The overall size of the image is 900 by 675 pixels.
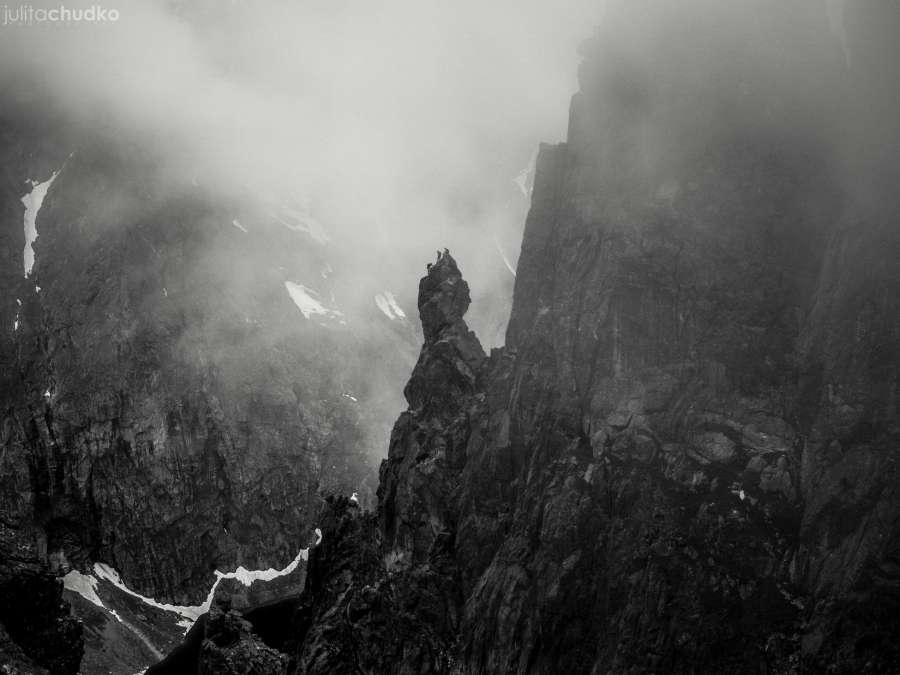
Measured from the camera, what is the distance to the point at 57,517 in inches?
6407

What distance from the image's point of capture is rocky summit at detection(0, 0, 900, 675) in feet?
159

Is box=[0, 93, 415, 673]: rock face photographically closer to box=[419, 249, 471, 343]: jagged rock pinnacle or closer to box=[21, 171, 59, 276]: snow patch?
box=[21, 171, 59, 276]: snow patch

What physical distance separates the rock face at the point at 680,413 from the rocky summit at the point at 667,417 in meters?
0.18

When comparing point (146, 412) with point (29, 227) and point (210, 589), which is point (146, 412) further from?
point (29, 227)

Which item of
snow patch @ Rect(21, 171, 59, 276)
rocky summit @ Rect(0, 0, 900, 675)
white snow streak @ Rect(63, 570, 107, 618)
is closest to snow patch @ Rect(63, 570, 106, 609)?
white snow streak @ Rect(63, 570, 107, 618)

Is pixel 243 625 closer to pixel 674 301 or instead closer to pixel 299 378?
pixel 674 301

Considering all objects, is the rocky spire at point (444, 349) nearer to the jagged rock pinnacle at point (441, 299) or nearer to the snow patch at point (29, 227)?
the jagged rock pinnacle at point (441, 299)

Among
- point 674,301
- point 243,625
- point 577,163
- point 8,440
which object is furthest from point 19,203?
point 674,301

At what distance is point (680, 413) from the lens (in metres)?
57.0

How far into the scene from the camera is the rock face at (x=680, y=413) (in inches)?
1896

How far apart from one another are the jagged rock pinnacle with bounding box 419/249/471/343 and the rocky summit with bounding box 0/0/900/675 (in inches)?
119

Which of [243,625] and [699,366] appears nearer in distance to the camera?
[699,366]

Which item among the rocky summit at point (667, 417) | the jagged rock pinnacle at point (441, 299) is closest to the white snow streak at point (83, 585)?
the rocky summit at point (667, 417)

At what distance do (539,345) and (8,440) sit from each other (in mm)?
135020
